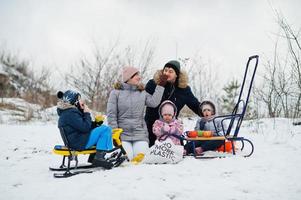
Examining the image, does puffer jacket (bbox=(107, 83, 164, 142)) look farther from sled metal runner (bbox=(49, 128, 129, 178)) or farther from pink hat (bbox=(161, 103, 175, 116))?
sled metal runner (bbox=(49, 128, 129, 178))

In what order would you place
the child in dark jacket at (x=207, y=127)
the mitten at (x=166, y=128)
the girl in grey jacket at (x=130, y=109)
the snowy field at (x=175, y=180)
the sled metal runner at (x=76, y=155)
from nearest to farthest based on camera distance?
the snowy field at (x=175, y=180) < the sled metal runner at (x=76, y=155) < the mitten at (x=166, y=128) < the girl in grey jacket at (x=130, y=109) < the child in dark jacket at (x=207, y=127)

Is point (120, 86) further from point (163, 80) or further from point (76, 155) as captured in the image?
point (76, 155)

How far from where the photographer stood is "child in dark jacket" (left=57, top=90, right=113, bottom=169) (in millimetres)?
4109

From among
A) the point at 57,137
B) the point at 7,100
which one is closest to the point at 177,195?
the point at 57,137

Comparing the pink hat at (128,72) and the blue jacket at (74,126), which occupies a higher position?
the pink hat at (128,72)

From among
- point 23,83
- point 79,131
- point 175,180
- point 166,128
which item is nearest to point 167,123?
point 166,128

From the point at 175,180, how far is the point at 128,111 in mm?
1642

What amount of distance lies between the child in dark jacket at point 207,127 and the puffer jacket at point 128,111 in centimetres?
75

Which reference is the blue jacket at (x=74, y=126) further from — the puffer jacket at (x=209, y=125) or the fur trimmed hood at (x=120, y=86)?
the puffer jacket at (x=209, y=125)

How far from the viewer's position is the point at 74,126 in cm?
411

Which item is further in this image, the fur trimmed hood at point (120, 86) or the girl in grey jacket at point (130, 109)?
the fur trimmed hood at point (120, 86)

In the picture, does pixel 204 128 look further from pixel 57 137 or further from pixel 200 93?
pixel 200 93

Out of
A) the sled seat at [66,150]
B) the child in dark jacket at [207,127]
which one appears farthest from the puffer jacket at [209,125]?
the sled seat at [66,150]

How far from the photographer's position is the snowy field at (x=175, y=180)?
3041mm
